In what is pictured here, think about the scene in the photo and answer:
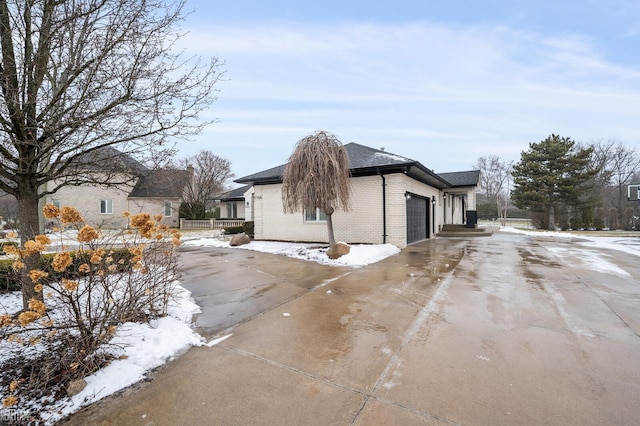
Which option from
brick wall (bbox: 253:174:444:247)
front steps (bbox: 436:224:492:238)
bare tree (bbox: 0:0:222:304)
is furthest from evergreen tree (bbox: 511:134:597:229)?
bare tree (bbox: 0:0:222:304)

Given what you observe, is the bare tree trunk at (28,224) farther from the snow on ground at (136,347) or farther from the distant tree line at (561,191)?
the distant tree line at (561,191)

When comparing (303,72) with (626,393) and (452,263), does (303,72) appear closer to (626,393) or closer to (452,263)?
(452,263)

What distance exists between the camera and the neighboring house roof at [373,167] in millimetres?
10633

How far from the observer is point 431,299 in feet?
15.5

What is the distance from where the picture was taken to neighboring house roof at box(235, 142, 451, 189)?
419 inches

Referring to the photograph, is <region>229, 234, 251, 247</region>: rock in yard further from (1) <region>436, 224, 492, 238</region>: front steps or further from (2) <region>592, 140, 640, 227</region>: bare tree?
(2) <region>592, 140, 640, 227</region>: bare tree

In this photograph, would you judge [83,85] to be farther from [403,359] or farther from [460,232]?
[460,232]

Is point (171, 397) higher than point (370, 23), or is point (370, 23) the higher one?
point (370, 23)

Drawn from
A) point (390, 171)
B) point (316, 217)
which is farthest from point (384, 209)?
point (316, 217)

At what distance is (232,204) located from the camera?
96.5ft

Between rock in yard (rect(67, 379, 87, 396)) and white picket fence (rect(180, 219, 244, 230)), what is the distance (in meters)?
21.8

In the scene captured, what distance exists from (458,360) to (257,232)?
12331 millimetres

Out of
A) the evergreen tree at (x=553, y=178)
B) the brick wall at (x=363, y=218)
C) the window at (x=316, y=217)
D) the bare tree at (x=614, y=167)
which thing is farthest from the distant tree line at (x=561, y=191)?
the window at (x=316, y=217)

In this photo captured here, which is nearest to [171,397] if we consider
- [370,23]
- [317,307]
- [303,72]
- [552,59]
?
[317,307]
